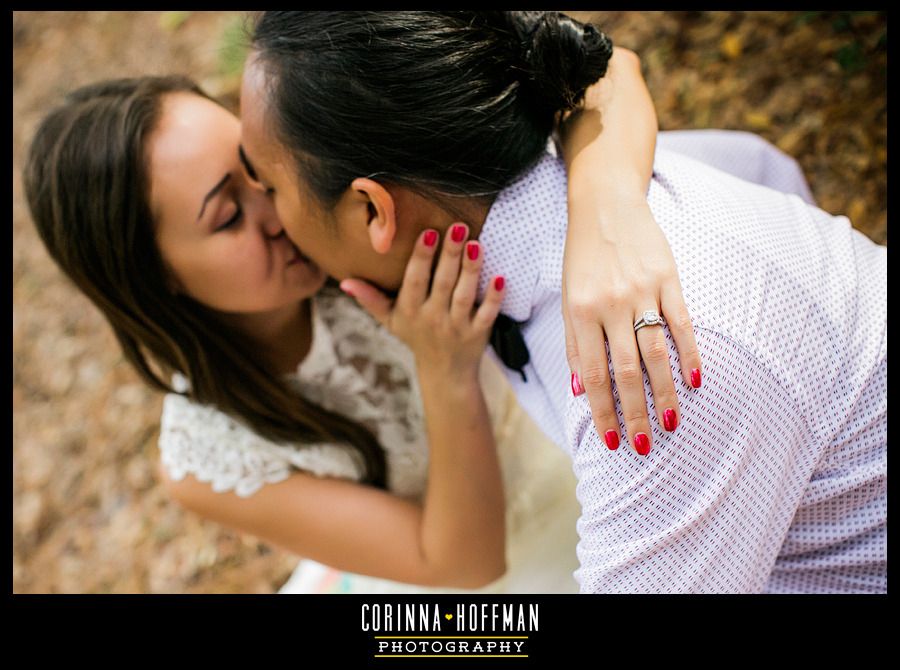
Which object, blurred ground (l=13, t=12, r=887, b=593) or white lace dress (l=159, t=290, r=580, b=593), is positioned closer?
white lace dress (l=159, t=290, r=580, b=593)

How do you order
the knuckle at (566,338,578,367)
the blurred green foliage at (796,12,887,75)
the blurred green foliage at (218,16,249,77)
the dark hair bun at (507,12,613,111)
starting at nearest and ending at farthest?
the knuckle at (566,338,578,367) → the dark hair bun at (507,12,613,111) → the blurred green foliage at (796,12,887,75) → the blurred green foliage at (218,16,249,77)

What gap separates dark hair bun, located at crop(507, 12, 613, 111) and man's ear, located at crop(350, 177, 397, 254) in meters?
0.39

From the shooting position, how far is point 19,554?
385 cm

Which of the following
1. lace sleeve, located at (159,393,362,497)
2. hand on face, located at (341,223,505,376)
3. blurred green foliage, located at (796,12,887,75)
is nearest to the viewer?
hand on face, located at (341,223,505,376)

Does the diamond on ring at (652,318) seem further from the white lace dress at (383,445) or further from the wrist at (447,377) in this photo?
the white lace dress at (383,445)

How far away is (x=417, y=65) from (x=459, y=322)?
1.87 feet

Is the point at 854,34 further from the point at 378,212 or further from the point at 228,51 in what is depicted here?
the point at 228,51

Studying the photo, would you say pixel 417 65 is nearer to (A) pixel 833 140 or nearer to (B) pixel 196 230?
(B) pixel 196 230

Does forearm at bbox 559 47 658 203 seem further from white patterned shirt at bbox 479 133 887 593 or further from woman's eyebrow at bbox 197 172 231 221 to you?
woman's eyebrow at bbox 197 172 231 221

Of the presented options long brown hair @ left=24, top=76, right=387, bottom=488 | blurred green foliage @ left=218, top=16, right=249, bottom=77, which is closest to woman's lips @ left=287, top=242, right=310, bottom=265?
long brown hair @ left=24, top=76, right=387, bottom=488

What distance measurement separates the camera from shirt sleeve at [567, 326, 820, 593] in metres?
1.47

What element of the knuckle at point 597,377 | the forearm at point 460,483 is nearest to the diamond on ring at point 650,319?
the knuckle at point 597,377

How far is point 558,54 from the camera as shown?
1682mm

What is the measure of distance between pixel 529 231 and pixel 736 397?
546 mm
